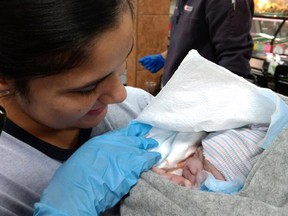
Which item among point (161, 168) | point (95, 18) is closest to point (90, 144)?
point (161, 168)

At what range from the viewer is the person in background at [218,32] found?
5.14 feet

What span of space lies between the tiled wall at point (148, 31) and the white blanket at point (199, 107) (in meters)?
2.36

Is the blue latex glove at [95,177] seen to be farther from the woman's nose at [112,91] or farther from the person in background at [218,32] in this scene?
the person in background at [218,32]

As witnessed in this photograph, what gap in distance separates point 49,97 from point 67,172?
173 mm

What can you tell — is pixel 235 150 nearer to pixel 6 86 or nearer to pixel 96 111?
pixel 96 111

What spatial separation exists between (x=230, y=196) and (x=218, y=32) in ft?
3.83

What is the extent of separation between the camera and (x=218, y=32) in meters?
1.61

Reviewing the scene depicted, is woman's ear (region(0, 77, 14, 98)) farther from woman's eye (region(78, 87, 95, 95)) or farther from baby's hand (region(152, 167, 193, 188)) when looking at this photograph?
baby's hand (region(152, 167, 193, 188))

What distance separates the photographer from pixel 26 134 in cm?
77

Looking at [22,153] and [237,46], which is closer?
[22,153]

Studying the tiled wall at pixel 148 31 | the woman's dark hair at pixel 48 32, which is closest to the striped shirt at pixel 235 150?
the woman's dark hair at pixel 48 32

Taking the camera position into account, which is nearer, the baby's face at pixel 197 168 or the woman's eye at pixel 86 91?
the woman's eye at pixel 86 91

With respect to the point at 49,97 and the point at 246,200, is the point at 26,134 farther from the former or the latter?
the point at 246,200

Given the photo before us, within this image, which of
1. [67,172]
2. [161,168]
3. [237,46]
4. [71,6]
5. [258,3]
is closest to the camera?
[71,6]
